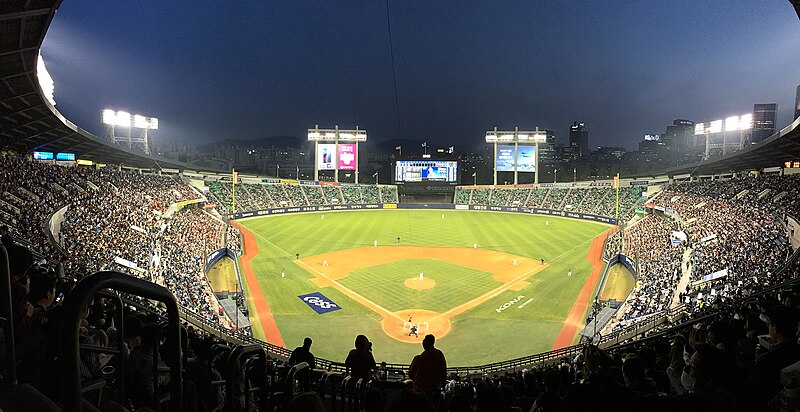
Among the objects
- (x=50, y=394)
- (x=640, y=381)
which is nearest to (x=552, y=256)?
(x=640, y=381)

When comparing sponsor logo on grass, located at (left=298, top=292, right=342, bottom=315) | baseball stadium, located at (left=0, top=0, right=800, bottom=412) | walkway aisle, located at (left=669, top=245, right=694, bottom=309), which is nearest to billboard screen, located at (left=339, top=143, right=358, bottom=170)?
baseball stadium, located at (left=0, top=0, right=800, bottom=412)

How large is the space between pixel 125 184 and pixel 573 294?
41.2m

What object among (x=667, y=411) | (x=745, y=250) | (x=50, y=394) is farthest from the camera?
(x=745, y=250)

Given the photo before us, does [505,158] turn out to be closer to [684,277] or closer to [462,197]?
[462,197]

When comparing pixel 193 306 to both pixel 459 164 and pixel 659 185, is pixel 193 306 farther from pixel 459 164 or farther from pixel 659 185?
pixel 459 164

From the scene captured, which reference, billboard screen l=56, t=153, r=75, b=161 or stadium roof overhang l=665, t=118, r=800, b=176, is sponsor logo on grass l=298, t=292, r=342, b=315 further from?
billboard screen l=56, t=153, r=75, b=161

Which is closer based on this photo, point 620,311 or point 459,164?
point 620,311

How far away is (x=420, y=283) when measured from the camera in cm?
3016

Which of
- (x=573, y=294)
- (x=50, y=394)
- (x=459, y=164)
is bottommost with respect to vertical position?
(x=573, y=294)

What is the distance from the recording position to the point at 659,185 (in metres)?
61.3

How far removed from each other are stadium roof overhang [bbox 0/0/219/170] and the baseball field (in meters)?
14.5

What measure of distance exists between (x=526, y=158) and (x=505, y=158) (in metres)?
4.45

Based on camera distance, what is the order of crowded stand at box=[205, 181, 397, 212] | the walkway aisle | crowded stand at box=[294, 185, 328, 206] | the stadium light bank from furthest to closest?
1. crowded stand at box=[294, 185, 328, 206]
2. crowded stand at box=[205, 181, 397, 212]
3. the stadium light bank
4. the walkway aisle

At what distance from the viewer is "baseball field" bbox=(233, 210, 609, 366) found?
21.0 meters
